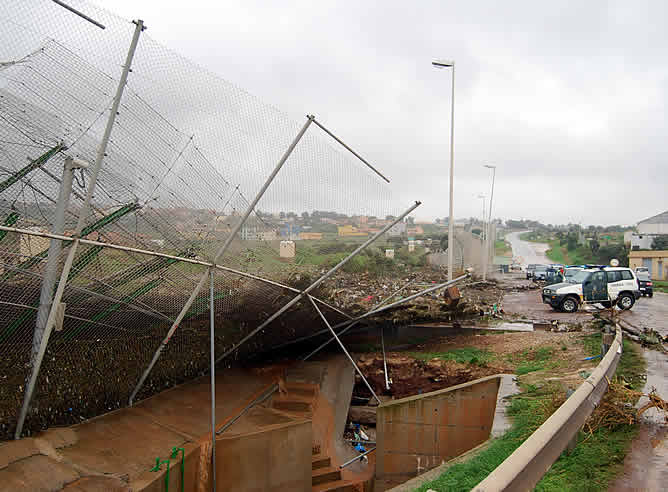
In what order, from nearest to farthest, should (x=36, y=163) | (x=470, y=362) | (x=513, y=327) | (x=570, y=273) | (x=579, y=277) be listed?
(x=36, y=163), (x=470, y=362), (x=513, y=327), (x=579, y=277), (x=570, y=273)

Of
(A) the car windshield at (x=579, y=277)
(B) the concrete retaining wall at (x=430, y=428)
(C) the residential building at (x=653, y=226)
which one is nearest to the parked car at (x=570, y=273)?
(A) the car windshield at (x=579, y=277)

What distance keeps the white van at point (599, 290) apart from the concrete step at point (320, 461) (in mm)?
12133

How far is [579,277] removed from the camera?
17.6 m

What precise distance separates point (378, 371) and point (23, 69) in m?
11.3

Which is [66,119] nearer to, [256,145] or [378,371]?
[256,145]

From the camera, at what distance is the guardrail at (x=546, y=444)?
2822 mm

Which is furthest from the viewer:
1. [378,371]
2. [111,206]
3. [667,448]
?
[378,371]

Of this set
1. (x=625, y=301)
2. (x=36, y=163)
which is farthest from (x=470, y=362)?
(x=36, y=163)

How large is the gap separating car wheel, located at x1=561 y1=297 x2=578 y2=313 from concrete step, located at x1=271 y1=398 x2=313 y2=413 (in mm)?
11837

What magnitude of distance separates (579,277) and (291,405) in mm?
12942

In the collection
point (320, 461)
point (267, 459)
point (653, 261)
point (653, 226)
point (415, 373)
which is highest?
point (653, 226)

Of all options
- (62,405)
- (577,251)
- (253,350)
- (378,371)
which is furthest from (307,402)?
(577,251)

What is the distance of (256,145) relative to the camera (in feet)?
22.0

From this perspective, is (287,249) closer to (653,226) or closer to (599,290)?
(599,290)
